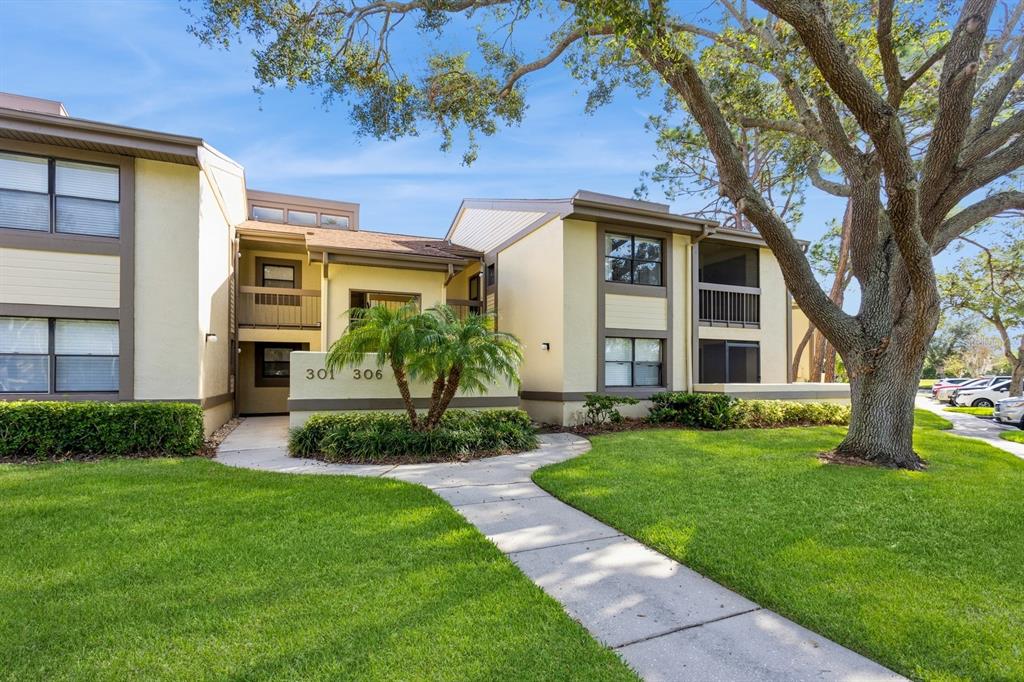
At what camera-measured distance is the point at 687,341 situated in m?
14.1

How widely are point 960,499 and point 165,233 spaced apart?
1381 centimetres

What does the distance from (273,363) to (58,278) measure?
690 cm

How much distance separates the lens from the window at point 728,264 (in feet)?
52.6

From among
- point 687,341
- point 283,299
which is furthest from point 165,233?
point 687,341

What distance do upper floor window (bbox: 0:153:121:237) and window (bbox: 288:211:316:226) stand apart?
10.0 metres

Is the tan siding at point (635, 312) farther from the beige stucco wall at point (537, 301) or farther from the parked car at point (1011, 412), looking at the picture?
the parked car at point (1011, 412)

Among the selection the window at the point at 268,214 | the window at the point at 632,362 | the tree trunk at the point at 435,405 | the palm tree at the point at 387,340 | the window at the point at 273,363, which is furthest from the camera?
the window at the point at 268,214

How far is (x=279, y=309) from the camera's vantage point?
14.5m

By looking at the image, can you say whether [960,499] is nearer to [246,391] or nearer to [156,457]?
[156,457]

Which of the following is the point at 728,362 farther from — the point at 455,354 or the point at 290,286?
the point at 290,286

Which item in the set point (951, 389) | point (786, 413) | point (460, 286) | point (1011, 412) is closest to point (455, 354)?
point (460, 286)

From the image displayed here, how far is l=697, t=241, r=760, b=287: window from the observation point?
16047 millimetres

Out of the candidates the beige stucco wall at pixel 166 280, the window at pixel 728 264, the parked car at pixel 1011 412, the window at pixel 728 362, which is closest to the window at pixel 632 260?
the window at pixel 728 264

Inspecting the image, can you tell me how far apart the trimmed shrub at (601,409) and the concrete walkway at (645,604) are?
5.66 m
